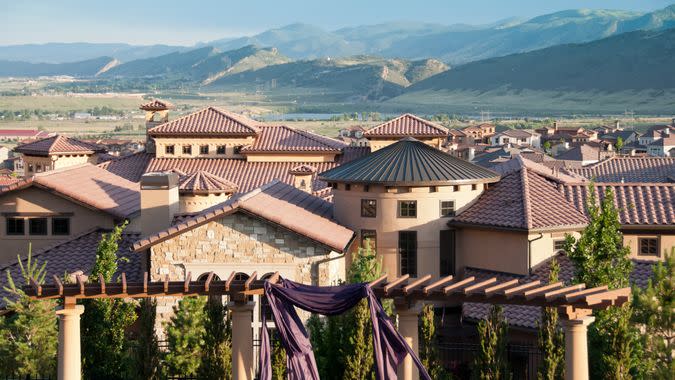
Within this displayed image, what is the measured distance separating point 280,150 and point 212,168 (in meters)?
Result: 3.76

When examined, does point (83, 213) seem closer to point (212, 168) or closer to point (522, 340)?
point (522, 340)

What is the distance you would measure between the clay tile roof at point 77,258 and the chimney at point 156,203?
103cm

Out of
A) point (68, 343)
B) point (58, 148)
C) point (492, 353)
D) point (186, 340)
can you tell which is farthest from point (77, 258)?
point (58, 148)

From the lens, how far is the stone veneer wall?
89.5 ft

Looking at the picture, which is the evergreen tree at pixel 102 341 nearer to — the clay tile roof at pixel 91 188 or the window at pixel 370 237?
the window at pixel 370 237

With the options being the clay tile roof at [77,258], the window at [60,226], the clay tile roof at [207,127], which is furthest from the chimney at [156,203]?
the clay tile roof at [207,127]

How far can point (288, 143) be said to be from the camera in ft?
186

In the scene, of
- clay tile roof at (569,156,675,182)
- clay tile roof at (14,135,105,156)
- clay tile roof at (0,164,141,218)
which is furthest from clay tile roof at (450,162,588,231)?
Result: clay tile roof at (14,135,105,156)

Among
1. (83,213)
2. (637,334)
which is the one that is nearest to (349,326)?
(637,334)

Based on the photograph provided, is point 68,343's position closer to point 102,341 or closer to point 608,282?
point 102,341

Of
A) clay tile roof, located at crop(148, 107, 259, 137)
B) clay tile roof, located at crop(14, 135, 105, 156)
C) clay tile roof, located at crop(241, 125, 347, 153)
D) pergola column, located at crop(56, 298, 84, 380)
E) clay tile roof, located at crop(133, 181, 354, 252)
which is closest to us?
pergola column, located at crop(56, 298, 84, 380)

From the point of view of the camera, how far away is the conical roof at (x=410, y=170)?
31.1m

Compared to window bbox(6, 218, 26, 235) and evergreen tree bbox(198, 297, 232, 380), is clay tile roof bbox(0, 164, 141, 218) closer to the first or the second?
window bbox(6, 218, 26, 235)

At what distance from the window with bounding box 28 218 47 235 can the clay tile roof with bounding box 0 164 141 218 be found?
1359mm
